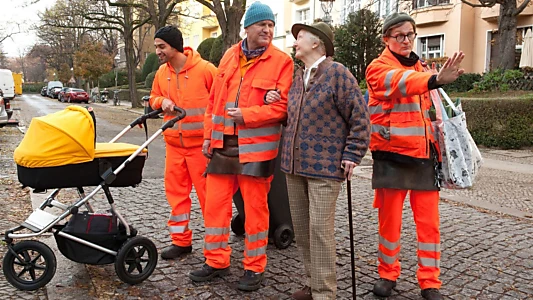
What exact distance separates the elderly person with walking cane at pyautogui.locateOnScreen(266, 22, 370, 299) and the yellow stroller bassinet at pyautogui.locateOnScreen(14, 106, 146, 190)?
4.79 ft

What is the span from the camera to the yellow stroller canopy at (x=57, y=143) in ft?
11.6

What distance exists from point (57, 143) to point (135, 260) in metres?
1.07

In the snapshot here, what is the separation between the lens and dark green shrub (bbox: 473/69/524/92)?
15.8m

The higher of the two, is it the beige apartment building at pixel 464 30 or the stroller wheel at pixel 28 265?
the beige apartment building at pixel 464 30

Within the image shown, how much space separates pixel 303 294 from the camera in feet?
11.8

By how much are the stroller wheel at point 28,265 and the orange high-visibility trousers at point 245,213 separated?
115 cm

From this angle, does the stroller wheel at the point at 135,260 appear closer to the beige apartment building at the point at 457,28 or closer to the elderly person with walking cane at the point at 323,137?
the elderly person with walking cane at the point at 323,137

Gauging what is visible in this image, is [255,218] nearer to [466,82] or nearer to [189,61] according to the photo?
[189,61]

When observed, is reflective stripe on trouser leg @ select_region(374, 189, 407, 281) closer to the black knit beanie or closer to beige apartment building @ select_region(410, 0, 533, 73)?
the black knit beanie

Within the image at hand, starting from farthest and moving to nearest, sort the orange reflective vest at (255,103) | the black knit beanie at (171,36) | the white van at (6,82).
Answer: the white van at (6,82), the black knit beanie at (171,36), the orange reflective vest at (255,103)

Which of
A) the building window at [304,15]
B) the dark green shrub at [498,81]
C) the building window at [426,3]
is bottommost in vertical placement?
the dark green shrub at [498,81]

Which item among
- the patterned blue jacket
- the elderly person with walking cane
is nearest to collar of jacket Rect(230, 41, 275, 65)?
the elderly person with walking cane

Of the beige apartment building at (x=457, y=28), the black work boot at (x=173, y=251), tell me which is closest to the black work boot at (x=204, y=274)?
the black work boot at (x=173, y=251)

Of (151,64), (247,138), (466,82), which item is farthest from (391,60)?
(151,64)
